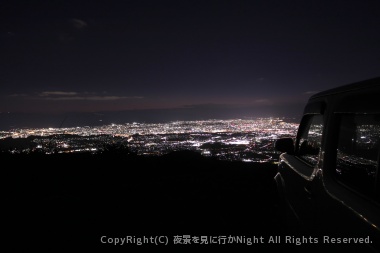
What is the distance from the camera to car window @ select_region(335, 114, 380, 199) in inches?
62.7

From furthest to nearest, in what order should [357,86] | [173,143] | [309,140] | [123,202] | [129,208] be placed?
[173,143], [123,202], [129,208], [309,140], [357,86]

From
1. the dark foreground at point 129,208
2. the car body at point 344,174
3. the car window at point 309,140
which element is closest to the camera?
the car body at point 344,174

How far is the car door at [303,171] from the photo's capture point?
2135 millimetres

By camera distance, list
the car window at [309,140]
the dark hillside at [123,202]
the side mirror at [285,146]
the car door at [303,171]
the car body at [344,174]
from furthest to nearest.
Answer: the dark hillside at [123,202], the side mirror at [285,146], the car window at [309,140], the car door at [303,171], the car body at [344,174]

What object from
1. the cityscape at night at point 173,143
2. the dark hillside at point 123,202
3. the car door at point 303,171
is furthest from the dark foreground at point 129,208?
the cityscape at night at point 173,143

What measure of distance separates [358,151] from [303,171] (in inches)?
25.8

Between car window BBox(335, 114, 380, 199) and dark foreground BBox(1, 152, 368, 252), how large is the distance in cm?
61

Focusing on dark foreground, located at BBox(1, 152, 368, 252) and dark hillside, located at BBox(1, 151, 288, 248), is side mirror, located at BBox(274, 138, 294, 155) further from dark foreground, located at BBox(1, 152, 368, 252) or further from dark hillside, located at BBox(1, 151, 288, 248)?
dark hillside, located at BBox(1, 151, 288, 248)

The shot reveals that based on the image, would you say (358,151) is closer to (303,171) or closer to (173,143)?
(303,171)

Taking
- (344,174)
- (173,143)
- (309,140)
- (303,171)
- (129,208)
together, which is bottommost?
(173,143)

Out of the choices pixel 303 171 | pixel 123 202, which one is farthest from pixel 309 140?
pixel 123 202

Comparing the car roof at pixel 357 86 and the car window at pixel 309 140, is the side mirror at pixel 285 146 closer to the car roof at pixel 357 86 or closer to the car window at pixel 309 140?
the car window at pixel 309 140

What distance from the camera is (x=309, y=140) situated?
285 cm

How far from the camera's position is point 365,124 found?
1746 mm
